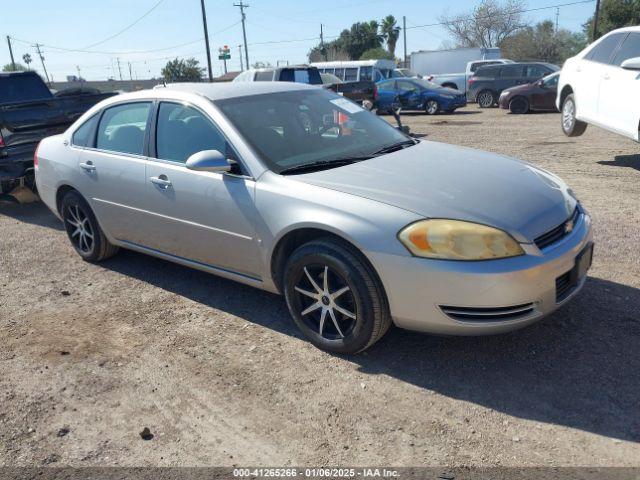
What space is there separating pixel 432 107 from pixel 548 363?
17.5 meters

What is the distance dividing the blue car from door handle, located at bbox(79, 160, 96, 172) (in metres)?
15.6

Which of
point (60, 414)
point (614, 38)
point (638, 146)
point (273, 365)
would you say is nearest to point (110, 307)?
point (60, 414)

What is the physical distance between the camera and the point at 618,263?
14.9ft

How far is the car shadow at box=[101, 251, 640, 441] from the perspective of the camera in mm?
2818

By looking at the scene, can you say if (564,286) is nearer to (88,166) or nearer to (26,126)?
(88,166)

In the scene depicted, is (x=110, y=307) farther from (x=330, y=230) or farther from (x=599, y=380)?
(x=599, y=380)

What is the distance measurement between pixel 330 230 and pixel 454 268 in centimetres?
73

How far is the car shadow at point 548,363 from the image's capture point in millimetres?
2818

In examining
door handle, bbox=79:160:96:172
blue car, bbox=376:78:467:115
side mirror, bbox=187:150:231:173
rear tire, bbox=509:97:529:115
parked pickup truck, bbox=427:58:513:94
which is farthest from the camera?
parked pickup truck, bbox=427:58:513:94

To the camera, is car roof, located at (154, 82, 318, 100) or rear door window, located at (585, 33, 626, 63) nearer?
car roof, located at (154, 82, 318, 100)

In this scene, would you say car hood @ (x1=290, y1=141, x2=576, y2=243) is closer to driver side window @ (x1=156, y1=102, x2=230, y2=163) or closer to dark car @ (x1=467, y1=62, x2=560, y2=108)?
→ driver side window @ (x1=156, y1=102, x2=230, y2=163)

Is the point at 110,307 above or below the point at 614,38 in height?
below

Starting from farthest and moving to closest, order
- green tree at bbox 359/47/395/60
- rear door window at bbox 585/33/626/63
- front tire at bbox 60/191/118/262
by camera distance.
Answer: green tree at bbox 359/47/395/60, rear door window at bbox 585/33/626/63, front tire at bbox 60/191/118/262

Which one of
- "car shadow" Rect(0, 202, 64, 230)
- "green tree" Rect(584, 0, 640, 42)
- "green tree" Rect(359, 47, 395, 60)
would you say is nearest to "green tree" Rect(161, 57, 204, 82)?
"green tree" Rect(359, 47, 395, 60)
